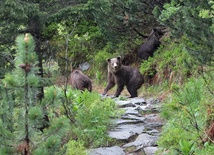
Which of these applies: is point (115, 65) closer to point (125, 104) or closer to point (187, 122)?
point (125, 104)

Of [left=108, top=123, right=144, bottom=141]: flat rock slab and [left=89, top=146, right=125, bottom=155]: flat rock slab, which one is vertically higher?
[left=108, top=123, right=144, bottom=141]: flat rock slab

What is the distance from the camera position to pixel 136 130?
32.2 feet

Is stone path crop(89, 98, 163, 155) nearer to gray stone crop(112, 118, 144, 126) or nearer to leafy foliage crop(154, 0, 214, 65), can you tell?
gray stone crop(112, 118, 144, 126)

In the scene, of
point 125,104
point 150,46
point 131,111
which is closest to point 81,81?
point 125,104

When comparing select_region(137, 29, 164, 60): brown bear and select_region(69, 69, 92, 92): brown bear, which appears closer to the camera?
select_region(69, 69, 92, 92): brown bear

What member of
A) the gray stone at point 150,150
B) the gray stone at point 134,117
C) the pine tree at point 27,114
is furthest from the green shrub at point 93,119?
the pine tree at point 27,114

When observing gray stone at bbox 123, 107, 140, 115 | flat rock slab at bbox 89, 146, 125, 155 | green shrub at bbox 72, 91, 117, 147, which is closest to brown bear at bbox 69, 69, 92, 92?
green shrub at bbox 72, 91, 117, 147

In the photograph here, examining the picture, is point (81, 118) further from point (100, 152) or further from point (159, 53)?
point (159, 53)

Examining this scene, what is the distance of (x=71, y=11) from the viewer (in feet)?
45.3

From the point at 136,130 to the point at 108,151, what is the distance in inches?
52.2

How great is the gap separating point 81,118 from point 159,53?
756cm

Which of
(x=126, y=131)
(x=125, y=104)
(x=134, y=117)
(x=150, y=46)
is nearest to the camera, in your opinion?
(x=126, y=131)

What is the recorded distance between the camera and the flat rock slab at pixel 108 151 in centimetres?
859

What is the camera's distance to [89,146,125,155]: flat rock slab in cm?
859
